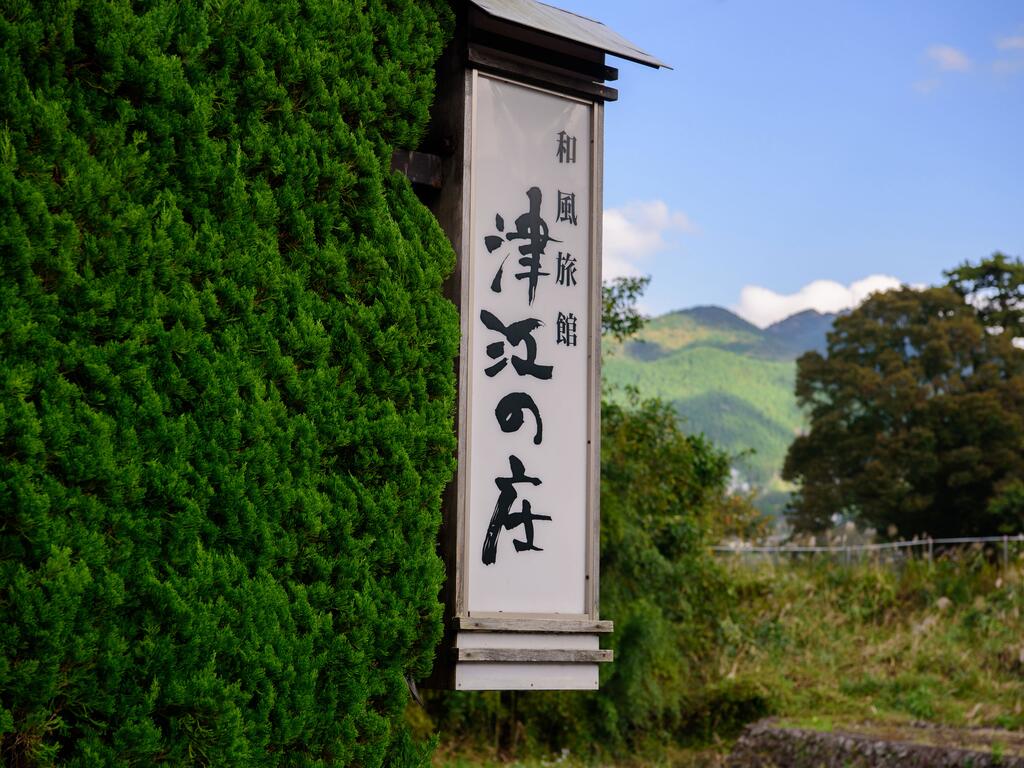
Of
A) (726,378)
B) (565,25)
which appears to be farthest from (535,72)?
(726,378)

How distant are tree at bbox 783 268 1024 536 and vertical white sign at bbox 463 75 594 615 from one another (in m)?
19.2

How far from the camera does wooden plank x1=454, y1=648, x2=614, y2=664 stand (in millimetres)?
4594

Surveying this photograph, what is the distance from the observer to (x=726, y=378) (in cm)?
11038

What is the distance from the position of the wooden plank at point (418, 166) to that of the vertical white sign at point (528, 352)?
0.50 feet

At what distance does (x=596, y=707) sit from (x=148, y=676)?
835cm

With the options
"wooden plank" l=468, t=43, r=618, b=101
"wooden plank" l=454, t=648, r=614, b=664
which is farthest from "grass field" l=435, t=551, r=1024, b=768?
"wooden plank" l=468, t=43, r=618, b=101

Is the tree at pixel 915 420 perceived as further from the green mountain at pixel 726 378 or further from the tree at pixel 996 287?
the green mountain at pixel 726 378

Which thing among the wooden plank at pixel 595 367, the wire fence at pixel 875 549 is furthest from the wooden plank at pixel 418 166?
the wire fence at pixel 875 549

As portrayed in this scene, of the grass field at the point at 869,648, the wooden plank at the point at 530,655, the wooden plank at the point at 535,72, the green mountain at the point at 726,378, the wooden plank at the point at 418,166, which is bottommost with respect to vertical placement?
the grass field at the point at 869,648

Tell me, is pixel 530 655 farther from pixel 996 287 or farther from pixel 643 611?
Answer: pixel 996 287

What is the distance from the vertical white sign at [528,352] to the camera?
15.8 feet

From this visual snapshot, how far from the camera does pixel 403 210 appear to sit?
15.2 ft

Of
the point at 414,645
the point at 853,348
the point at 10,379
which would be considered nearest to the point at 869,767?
the point at 414,645

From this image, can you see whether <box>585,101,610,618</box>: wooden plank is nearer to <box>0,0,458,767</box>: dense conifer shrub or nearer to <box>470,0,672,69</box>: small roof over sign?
<box>470,0,672,69</box>: small roof over sign
